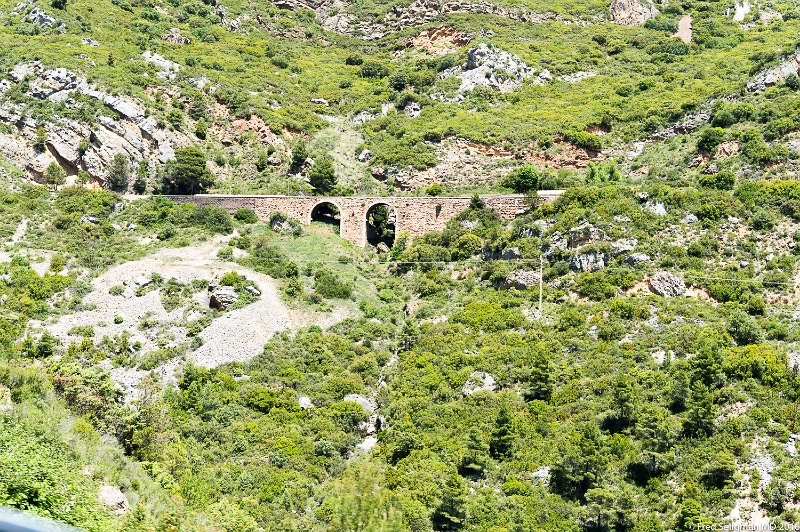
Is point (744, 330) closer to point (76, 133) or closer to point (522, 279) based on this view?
point (522, 279)

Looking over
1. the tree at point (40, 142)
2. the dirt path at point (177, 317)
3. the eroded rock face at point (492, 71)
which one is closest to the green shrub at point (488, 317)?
the dirt path at point (177, 317)

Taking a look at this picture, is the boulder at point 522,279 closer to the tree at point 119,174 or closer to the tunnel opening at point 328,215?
the tunnel opening at point 328,215

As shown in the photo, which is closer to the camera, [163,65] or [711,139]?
[711,139]

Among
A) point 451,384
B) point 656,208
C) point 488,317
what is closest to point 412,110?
point 656,208

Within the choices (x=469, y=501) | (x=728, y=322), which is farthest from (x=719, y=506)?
(x=728, y=322)

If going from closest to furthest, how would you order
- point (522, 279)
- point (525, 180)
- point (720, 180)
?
point (522, 279) → point (720, 180) → point (525, 180)

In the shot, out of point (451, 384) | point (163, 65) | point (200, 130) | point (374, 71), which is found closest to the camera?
point (451, 384)
